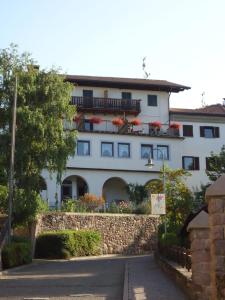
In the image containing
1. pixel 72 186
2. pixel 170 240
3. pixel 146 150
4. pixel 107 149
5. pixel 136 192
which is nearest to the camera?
pixel 170 240

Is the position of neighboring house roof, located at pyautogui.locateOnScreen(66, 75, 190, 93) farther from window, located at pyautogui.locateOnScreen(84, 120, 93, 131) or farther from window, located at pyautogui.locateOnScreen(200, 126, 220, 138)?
window, located at pyautogui.locateOnScreen(200, 126, 220, 138)

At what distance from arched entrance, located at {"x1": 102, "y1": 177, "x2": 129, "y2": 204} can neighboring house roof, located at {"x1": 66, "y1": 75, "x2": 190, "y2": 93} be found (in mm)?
9381

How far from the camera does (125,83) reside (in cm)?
5494

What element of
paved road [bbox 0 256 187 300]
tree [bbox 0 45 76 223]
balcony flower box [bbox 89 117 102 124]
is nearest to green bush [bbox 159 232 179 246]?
paved road [bbox 0 256 187 300]

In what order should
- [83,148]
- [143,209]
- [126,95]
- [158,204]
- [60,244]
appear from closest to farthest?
[158,204], [60,244], [143,209], [83,148], [126,95]

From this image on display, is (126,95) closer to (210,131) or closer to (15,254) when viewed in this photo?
(210,131)

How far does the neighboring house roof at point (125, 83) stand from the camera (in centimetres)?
5434

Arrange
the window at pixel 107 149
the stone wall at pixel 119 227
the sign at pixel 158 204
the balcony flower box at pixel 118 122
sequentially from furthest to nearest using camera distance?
the balcony flower box at pixel 118 122
the window at pixel 107 149
the stone wall at pixel 119 227
the sign at pixel 158 204

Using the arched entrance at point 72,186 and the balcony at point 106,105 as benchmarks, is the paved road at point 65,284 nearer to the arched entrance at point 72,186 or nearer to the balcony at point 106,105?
the arched entrance at point 72,186

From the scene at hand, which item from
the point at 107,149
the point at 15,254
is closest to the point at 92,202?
the point at 107,149

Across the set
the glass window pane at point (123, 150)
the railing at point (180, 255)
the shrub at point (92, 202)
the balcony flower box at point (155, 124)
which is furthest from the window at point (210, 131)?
the railing at point (180, 255)

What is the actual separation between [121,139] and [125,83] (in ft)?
23.1

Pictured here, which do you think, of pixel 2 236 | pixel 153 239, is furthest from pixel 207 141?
pixel 2 236

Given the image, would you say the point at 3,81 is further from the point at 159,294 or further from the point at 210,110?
the point at 210,110
